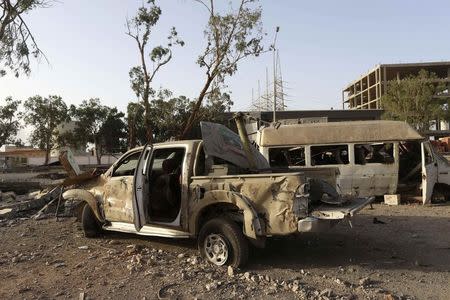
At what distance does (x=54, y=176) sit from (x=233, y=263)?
29103 mm

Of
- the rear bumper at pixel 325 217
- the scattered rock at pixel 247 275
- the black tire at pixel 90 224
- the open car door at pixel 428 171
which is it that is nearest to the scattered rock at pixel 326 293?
the rear bumper at pixel 325 217

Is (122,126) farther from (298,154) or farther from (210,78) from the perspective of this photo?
(298,154)

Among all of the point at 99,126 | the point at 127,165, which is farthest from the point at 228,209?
the point at 99,126

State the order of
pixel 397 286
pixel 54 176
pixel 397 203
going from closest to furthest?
pixel 397 286, pixel 397 203, pixel 54 176

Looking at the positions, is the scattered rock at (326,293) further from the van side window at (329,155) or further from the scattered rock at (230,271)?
the van side window at (329,155)

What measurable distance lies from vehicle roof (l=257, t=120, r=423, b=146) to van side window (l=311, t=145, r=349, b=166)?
0.35 metres

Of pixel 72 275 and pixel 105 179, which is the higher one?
pixel 105 179

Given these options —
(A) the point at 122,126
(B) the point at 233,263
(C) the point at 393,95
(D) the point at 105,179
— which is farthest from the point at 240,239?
(A) the point at 122,126

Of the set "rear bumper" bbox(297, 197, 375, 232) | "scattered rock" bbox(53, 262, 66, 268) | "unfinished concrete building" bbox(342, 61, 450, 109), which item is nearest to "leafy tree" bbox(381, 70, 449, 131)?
"unfinished concrete building" bbox(342, 61, 450, 109)

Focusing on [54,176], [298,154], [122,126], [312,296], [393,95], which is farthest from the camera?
[122,126]

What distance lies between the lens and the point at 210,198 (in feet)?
23.9

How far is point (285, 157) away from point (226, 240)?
824 centimetres

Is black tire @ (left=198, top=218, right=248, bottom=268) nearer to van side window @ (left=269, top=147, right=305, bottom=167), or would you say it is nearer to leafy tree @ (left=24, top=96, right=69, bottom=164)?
van side window @ (left=269, top=147, right=305, bottom=167)

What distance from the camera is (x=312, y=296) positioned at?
592 cm
